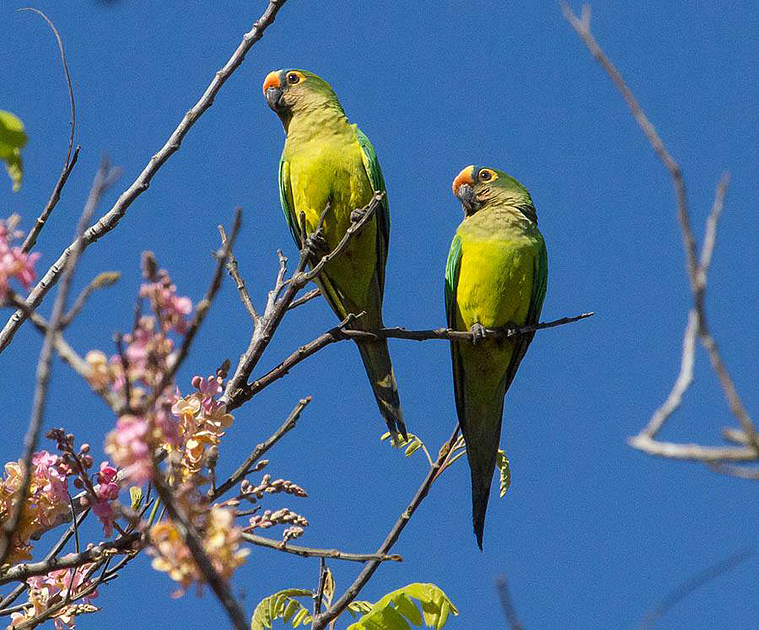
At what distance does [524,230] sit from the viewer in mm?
5637

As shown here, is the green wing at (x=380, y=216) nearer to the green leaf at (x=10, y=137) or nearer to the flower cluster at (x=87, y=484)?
the flower cluster at (x=87, y=484)

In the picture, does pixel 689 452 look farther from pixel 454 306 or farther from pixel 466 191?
pixel 466 191

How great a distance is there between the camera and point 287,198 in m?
5.68

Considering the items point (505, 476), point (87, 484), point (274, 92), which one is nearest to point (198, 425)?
point (87, 484)

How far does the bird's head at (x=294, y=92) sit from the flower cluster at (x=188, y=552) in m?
4.60

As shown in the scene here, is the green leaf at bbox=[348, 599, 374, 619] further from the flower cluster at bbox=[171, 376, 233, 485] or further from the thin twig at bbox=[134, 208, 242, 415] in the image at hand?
the thin twig at bbox=[134, 208, 242, 415]

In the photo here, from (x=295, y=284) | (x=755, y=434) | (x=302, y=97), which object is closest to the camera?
(x=755, y=434)

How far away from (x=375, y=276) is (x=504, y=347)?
0.80m

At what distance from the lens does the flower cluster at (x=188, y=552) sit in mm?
1708

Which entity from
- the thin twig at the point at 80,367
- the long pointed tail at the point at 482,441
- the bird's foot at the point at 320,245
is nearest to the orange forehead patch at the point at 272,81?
the bird's foot at the point at 320,245

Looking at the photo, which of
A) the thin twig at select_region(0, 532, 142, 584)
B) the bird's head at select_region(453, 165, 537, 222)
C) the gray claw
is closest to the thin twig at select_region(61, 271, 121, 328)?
the thin twig at select_region(0, 532, 142, 584)

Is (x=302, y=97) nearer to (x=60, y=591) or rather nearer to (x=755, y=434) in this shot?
(x=60, y=591)

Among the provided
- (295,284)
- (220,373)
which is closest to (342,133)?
(295,284)

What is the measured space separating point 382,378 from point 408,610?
1881 millimetres
